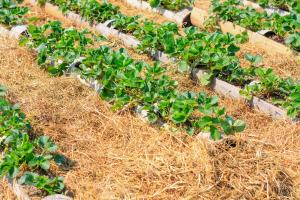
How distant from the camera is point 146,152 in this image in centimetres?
444

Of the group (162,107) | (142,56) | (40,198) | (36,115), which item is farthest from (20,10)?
(40,198)

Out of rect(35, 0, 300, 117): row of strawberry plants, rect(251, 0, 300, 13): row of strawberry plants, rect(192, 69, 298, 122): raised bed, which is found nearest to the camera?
rect(192, 69, 298, 122): raised bed

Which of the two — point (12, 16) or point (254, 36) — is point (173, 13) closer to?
point (254, 36)

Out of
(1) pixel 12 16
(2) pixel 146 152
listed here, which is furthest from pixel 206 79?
(1) pixel 12 16

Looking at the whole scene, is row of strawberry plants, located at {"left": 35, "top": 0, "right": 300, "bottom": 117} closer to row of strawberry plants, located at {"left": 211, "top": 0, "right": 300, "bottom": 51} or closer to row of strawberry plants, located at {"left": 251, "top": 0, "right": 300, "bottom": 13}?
row of strawberry plants, located at {"left": 211, "top": 0, "right": 300, "bottom": 51}

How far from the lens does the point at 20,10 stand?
716 cm

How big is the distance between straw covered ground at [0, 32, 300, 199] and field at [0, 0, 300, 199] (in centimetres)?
1

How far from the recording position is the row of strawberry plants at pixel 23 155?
3803 millimetres

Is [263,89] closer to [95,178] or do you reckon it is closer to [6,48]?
[95,178]

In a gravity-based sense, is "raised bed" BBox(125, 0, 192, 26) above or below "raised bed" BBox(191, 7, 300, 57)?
below

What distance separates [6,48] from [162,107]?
278 cm

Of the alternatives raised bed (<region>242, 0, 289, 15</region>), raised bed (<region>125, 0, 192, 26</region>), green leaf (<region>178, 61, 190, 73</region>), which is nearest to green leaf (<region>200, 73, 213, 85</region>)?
green leaf (<region>178, 61, 190, 73</region>)

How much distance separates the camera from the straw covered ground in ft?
12.8

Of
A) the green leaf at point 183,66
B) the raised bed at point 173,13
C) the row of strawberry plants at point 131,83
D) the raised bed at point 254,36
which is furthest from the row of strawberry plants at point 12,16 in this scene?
the raised bed at point 254,36
